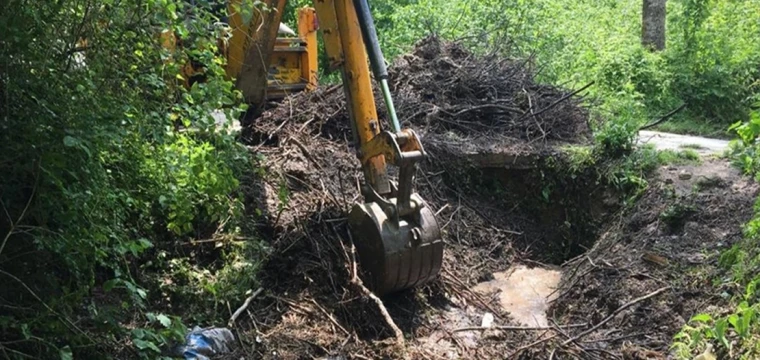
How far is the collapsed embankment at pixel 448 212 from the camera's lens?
431cm

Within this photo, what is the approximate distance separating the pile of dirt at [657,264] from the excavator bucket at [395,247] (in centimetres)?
105

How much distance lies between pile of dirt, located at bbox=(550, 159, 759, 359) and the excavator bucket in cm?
105

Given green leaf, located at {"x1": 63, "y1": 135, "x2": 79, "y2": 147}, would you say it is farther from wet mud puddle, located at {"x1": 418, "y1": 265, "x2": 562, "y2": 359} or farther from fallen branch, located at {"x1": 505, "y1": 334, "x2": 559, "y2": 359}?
fallen branch, located at {"x1": 505, "y1": 334, "x2": 559, "y2": 359}

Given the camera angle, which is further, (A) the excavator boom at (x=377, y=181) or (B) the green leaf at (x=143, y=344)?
(A) the excavator boom at (x=377, y=181)

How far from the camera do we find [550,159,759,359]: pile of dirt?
169 inches

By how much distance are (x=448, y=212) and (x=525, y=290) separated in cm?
98

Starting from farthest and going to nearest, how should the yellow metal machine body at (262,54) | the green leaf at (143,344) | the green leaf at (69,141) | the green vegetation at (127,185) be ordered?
the yellow metal machine body at (262,54) < the green leaf at (143,344) < the green vegetation at (127,185) < the green leaf at (69,141)

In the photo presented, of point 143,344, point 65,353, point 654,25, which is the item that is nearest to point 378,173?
point 143,344

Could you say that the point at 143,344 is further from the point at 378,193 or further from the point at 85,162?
the point at 378,193

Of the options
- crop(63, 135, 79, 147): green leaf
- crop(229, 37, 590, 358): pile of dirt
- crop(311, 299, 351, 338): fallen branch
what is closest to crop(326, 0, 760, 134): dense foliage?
crop(229, 37, 590, 358): pile of dirt

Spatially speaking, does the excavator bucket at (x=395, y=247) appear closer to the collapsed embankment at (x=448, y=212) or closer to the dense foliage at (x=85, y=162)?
the collapsed embankment at (x=448, y=212)

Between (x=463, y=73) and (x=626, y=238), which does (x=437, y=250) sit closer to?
(x=626, y=238)

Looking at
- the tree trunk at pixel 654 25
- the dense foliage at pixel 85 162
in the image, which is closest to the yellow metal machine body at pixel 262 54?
the dense foliage at pixel 85 162

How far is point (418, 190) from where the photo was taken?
607 centimetres
